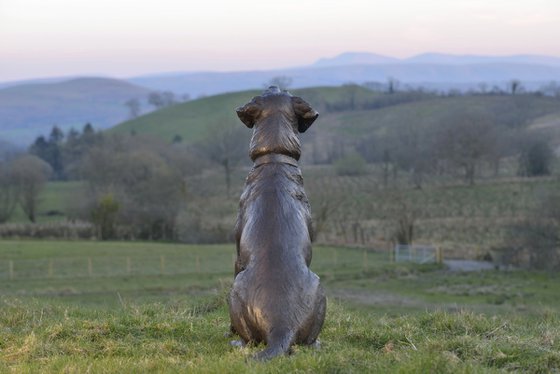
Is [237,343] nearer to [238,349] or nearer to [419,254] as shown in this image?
[238,349]

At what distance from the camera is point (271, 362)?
611cm

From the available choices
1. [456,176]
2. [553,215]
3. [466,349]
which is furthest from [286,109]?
[456,176]

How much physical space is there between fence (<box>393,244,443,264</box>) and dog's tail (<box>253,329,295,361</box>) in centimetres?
3808

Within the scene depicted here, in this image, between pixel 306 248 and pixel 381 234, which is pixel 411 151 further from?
pixel 306 248

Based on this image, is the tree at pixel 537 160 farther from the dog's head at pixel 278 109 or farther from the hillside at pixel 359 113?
the dog's head at pixel 278 109

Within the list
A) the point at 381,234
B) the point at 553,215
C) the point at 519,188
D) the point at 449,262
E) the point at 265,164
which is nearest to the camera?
the point at 265,164

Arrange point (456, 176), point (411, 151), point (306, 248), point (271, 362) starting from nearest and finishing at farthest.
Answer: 1. point (271, 362)
2. point (306, 248)
3. point (456, 176)
4. point (411, 151)

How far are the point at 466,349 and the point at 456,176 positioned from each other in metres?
77.1

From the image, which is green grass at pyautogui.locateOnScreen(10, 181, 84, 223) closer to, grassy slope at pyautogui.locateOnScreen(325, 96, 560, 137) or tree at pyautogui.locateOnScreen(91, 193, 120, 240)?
tree at pyautogui.locateOnScreen(91, 193, 120, 240)

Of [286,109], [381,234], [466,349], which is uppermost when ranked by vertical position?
[286,109]

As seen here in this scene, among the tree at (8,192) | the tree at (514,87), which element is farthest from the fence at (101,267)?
the tree at (514,87)

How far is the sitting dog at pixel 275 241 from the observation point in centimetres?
671

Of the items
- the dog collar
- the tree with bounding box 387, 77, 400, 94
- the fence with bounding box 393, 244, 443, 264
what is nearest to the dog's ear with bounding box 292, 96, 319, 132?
the dog collar

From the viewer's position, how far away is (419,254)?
4616 cm
